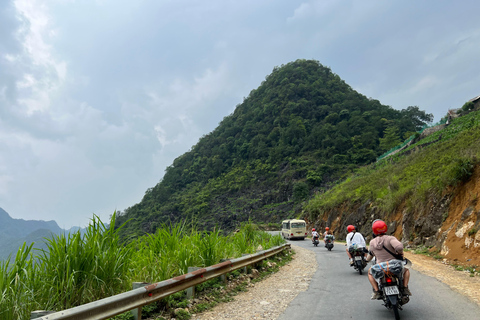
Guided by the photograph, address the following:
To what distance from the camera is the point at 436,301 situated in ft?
20.1

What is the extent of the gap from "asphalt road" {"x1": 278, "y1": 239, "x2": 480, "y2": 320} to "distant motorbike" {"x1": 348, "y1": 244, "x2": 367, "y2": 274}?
5.20 ft

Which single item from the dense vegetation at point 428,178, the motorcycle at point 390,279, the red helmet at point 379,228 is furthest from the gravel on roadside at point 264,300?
the dense vegetation at point 428,178

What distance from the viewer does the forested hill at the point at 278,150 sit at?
3297 inches

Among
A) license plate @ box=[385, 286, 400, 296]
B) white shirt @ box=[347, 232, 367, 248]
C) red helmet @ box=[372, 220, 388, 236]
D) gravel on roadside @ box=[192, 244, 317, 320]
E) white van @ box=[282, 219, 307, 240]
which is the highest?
red helmet @ box=[372, 220, 388, 236]

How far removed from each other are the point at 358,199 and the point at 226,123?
363 feet

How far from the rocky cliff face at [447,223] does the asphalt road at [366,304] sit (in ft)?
15.4

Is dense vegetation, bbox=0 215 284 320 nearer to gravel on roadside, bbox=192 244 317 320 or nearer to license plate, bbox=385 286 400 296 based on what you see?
gravel on roadside, bbox=192 244 317 320

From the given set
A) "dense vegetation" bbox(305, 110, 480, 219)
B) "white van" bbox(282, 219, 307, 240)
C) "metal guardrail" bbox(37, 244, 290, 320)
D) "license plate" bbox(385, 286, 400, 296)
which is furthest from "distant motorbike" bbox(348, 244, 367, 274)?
"white van" bbox(282, 219, 307, 240)

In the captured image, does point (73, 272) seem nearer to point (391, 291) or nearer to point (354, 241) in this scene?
point (391, 291)

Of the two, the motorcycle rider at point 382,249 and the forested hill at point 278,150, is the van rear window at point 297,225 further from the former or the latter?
the forested hill at point 278,150

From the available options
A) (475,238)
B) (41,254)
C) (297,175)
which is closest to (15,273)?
(41,254)

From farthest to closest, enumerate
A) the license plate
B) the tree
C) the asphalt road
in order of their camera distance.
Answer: the tree, the asphalt road, the license plate

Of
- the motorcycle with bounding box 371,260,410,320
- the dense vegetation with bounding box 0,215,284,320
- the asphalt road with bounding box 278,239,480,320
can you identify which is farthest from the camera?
the asphalt road with bounding box 278,239,480,320

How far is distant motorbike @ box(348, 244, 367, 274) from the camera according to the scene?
10.2 metres
